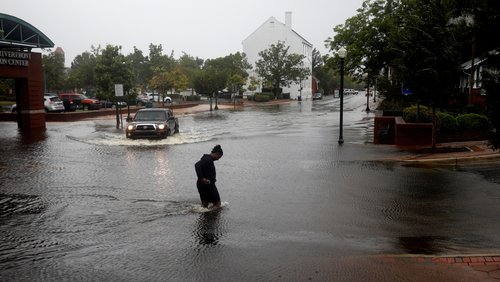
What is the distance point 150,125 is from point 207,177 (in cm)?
1345

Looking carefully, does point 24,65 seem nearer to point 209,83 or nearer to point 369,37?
point 369,37

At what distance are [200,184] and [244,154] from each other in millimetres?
8662

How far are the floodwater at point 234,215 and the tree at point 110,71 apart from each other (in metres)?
17.5

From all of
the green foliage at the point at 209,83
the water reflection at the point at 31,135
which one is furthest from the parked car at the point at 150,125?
the green foliage at the point at 209,83

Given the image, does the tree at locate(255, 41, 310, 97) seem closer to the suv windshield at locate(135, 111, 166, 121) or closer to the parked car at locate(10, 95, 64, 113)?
the parked car at locate(10, 95, 64, 113)

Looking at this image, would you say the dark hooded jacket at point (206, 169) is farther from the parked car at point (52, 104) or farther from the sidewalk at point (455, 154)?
the parked car at point (52, 104)

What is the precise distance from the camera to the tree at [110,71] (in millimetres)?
34719

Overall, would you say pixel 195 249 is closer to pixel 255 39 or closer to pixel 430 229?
pixel 430 229

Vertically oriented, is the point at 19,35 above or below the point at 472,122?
above

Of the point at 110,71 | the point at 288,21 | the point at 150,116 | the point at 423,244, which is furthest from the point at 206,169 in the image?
the point at 288,21

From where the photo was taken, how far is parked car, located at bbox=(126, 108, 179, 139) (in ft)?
73.7

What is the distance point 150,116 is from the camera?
23.7 meters

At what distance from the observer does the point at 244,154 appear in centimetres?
1830

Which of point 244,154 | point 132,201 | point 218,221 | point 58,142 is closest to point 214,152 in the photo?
point 218,221
